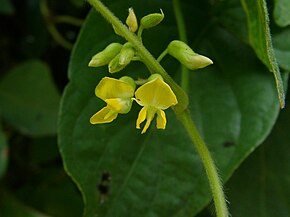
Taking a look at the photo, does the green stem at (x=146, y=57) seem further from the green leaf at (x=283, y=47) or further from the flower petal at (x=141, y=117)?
the green leaf at (x=283, y=47)

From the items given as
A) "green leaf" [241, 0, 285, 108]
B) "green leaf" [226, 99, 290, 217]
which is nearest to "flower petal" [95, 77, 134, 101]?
"green leaf" [241, 0, 285, 108]

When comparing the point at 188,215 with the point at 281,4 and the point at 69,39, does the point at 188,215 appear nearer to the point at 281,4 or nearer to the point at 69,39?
the point at 281,4

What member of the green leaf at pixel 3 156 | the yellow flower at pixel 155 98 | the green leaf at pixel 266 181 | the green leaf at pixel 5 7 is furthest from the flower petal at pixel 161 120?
the green leaf at pixel 5 7

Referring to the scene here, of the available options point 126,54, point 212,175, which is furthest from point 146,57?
point 212,175

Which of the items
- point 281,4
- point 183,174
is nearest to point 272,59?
point 281,4

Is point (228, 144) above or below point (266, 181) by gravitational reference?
above

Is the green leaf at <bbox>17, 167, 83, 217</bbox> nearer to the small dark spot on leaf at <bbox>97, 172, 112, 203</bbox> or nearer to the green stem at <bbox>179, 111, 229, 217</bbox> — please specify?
the small dark spot on leaf at <bbox>97, 172, 112, 203</bbox>

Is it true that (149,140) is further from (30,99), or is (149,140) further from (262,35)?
(30,99)
